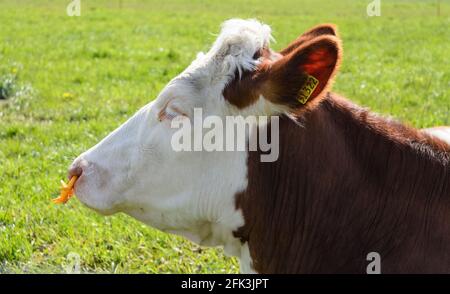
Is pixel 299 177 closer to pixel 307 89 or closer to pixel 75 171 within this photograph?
pixel 307 89

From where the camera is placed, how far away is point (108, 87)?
36.2 ft

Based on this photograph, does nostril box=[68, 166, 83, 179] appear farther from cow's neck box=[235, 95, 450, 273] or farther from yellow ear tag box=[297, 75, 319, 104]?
yellow ear tag box=[297, 75, 319, 104]

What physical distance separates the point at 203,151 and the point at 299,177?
16.9 inches

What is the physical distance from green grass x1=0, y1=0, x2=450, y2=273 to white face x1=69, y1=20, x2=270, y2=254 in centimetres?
151

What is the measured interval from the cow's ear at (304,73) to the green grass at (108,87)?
1831 mm

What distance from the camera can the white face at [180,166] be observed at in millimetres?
3275

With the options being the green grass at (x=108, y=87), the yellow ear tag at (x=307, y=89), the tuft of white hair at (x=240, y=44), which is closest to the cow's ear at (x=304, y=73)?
the yellow ear tag at (x=307, y=89)

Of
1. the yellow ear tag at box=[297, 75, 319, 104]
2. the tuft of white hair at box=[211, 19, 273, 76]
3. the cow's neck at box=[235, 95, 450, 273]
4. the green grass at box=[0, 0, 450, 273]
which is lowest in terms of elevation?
the green grass at box=[0, 0, 450, 273]

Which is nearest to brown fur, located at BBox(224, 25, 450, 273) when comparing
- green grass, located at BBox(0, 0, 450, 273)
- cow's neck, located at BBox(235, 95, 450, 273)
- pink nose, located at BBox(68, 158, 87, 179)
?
cow's neck, located at BBox(235, 95, 450, 273)

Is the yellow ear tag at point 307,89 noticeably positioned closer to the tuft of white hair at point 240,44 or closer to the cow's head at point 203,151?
the cow's head at point 203,151

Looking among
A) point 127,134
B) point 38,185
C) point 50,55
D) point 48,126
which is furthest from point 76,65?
point 127,134

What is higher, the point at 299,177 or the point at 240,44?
the point at 240,44

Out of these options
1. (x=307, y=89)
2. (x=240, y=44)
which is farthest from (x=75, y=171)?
(x=307, y=89)

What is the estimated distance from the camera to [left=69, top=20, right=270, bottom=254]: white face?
10.7 feet
